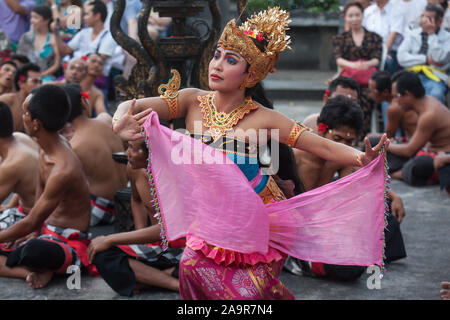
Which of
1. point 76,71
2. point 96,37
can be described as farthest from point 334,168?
point 96,37

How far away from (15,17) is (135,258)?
22.4 feet

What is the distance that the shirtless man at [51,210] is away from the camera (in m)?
4.22

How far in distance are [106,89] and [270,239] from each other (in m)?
6.10

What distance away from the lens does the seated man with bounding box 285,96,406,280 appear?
4.34 m

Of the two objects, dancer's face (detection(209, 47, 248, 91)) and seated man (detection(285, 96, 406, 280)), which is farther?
seated man (detection(285, 96, 406, 280))

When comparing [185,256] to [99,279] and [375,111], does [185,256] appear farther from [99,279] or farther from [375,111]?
[375,111]

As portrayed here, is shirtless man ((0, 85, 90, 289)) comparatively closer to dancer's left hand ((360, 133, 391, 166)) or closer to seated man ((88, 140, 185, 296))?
seated man ((88, 140, 185, 296))

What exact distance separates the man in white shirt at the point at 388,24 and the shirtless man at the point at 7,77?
4693mm

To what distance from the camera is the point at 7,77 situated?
7727mm

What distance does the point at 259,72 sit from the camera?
3031mm

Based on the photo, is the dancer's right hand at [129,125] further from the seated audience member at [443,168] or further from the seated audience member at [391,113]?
the seated audience member at [391,113]

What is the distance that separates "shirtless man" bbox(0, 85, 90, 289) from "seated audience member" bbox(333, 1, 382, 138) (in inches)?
181

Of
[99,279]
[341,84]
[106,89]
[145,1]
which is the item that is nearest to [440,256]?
[341,84]

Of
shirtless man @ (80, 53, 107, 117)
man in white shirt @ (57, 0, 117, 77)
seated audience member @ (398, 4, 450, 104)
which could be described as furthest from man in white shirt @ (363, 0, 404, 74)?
shirtless man @ (80, 53, 107, 117)
